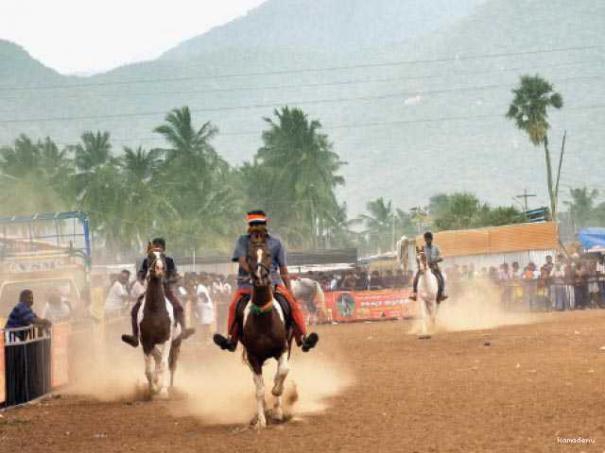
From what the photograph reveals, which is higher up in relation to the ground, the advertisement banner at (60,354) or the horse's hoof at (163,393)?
the advertisement banner at (60,354)

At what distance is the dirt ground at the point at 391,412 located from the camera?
10820mm

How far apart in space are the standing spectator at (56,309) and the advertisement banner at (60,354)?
4111 millimetres

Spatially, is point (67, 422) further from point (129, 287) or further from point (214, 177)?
point (214, 177)

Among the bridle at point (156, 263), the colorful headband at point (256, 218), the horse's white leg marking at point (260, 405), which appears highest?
the colorful headband at point (256, 218)

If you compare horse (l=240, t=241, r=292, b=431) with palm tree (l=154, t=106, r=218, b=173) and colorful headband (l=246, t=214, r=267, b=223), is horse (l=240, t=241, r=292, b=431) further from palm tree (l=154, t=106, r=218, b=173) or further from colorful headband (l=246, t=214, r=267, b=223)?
palm tree (l=154, t=106, r=218, b=173)

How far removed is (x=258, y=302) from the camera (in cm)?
1245

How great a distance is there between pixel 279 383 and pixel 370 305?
29781 millimetres

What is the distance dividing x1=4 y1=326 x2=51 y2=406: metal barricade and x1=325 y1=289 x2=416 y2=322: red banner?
78.4 ft

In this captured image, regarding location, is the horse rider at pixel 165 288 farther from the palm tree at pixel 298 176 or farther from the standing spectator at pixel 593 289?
the palm tree at pixel 298 176

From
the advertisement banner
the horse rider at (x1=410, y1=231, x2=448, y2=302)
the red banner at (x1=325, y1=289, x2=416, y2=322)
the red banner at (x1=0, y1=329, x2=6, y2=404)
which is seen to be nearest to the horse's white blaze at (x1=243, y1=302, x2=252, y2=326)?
the red banner at (x1=0, y1=329, x2=6, y2=404)

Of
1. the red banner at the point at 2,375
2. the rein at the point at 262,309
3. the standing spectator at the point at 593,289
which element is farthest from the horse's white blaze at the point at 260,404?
the standing spectator at the point at 593,289

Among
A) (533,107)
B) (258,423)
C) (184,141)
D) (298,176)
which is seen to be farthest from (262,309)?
(298,176)

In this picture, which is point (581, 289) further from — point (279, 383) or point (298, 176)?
point (298, 176)

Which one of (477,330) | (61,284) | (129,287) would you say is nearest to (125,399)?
(129,287)
